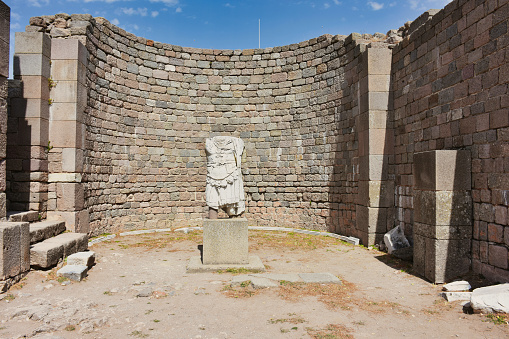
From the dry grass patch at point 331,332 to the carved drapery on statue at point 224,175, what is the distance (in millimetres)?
3134

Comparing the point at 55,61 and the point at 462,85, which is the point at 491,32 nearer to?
the point at 462,85

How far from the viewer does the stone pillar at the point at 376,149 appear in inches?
323

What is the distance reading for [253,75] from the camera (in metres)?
11.7

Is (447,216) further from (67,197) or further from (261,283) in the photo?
(67,197)

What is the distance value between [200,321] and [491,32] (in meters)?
5.89

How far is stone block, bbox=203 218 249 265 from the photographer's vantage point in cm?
622

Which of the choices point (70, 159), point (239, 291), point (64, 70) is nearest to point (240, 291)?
point (239, 291)

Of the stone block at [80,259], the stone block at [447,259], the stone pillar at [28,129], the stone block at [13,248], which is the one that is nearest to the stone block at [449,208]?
the stone block at [447,259]

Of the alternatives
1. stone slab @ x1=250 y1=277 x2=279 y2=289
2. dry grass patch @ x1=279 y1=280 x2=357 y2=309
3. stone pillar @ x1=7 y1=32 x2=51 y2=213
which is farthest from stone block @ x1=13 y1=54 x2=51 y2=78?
dry grass patch @ x1=279 y1=280 x2=357 y2=309

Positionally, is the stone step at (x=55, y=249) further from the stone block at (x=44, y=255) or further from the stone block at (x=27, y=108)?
the stone block at (x=27, y=108)

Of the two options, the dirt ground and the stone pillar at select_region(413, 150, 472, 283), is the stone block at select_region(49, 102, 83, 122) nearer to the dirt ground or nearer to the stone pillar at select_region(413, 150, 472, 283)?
the dirt ground

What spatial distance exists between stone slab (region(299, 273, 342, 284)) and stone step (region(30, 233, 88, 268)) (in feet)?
13.7

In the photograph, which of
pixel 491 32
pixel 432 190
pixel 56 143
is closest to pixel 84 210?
pixel 56 143

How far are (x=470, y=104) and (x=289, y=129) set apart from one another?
6100 millimetres
